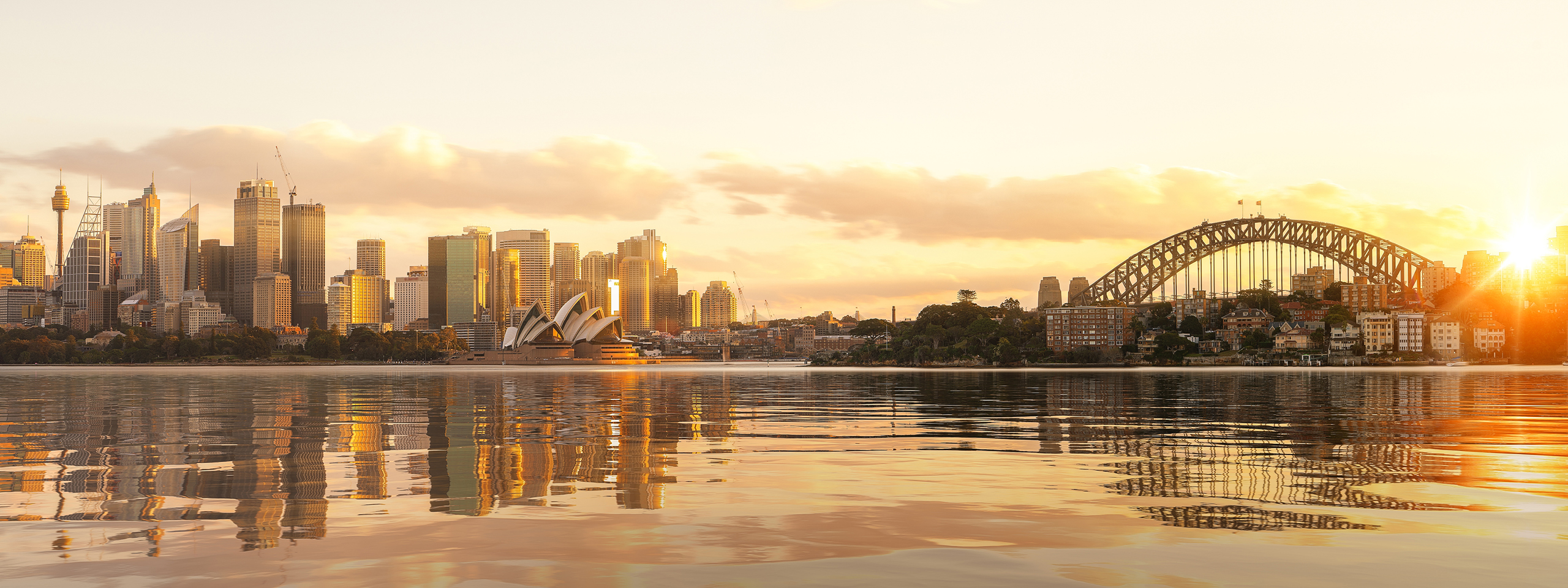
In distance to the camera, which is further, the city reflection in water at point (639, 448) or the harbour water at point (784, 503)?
the city reflection in water at point (639, 448)

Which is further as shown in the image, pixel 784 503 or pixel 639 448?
pixel 639 448

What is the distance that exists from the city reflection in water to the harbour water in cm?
12

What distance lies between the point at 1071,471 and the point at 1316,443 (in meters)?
9.31

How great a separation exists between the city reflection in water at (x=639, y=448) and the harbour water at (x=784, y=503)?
122 mm

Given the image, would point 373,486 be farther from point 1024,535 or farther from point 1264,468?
point 1264,468

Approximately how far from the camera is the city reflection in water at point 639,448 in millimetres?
13930

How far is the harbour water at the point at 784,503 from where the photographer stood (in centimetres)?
982

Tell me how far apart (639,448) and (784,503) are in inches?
370

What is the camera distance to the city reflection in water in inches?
548

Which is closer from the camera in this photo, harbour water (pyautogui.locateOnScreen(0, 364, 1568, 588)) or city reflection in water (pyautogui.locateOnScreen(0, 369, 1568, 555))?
harbour water (pyautogui.locateOnScreen(0, 364, 1568, 588))

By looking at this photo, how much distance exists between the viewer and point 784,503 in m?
14.1

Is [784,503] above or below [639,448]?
above

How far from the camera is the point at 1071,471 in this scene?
59.3 feet

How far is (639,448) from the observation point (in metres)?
23.0
